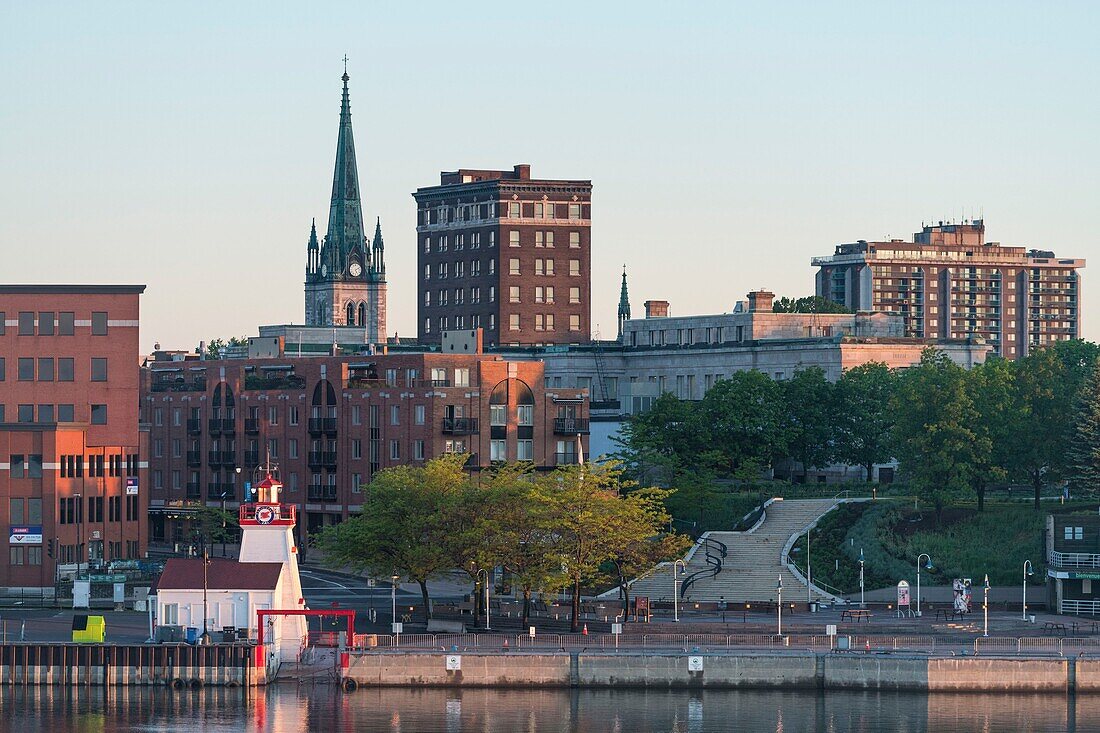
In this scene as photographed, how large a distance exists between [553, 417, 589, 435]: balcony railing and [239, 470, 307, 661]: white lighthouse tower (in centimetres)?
5472

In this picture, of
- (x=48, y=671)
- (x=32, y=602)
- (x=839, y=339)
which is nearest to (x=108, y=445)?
(x=32, y=602)

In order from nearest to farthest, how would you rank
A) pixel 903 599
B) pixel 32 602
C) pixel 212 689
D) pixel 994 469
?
1. pixel 212 689
2. pixel 903 599
3. pixel 32 602
4. pixel 994 469

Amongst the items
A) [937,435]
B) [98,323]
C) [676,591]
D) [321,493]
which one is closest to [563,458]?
[321,493]

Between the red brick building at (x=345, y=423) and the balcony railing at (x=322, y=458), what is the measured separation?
0.08m

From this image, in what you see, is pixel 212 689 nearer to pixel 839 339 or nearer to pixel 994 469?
pixel 994 469

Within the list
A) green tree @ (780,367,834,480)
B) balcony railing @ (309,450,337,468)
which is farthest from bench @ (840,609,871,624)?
balcony railing @ (309,450,337,468)

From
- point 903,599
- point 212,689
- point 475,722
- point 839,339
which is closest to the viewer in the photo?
point 475,722

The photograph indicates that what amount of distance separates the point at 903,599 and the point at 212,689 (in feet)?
134

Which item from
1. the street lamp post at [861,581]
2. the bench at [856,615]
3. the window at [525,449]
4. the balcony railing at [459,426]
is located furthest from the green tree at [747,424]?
the bench at [856,615]

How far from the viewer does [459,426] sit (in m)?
164

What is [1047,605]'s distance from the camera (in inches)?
5221

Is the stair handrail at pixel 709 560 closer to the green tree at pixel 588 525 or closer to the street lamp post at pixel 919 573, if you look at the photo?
the green tree at pixel 588 525

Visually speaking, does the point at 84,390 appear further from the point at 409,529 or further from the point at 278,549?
the point at 278,549

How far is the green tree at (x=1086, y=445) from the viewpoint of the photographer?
145 meters
